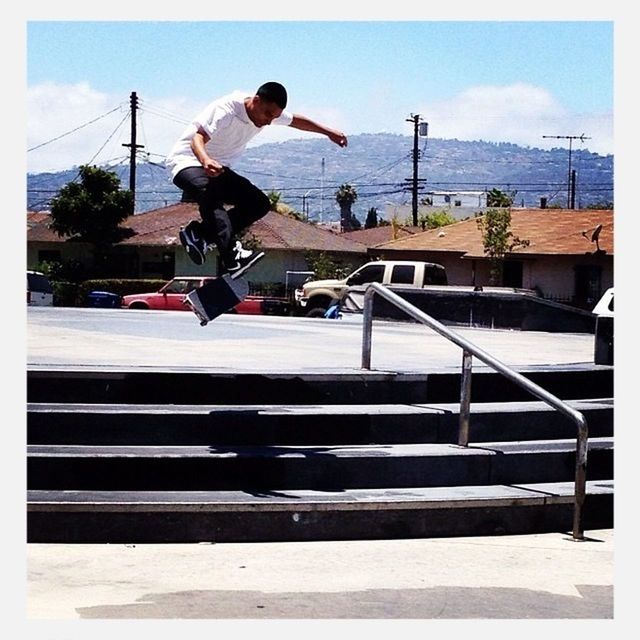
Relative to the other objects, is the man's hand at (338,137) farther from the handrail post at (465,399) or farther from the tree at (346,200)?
the tree at (346,200)

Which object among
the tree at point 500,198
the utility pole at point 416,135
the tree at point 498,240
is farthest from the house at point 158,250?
the utility pole at point 416,135

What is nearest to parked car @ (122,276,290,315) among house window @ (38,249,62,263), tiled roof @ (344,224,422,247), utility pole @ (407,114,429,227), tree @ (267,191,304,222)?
house window @ (38,249,62,263)

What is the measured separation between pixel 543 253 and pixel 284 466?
34884 millimetres

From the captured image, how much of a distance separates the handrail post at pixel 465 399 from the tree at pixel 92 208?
38.2m

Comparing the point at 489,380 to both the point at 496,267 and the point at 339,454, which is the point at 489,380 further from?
the point at 496,267

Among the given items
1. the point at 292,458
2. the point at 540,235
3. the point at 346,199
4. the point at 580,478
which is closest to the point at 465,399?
the point at 580,478

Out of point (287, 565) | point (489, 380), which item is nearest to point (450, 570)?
point (287, 565)

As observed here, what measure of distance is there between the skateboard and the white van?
1994 cm

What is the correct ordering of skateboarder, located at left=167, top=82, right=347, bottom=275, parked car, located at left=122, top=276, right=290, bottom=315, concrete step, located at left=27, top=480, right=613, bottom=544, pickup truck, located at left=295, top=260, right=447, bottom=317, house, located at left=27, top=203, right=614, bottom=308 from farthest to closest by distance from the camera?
house, located at left=27, top=203, right=614, bottom=308, pickup truck, located at left=295, top=260, right=447, bottom=317, parked car, located at left=122, top=276, right=290, bottom=315, skateboarder, located at left=167, top=82, right=347, bottom=275, concrete step, located at left=27, top=480, right=613, bottom=544

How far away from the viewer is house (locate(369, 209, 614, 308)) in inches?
1532

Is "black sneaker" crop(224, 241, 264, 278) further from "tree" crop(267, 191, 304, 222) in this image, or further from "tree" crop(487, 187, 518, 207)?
"tree" crop(267, 191, 304, 222)

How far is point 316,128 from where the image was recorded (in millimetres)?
8344

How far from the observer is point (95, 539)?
688 cm

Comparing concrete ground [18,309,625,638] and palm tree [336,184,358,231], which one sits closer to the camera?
concrete ground [18,309,625,638]
